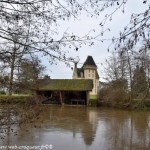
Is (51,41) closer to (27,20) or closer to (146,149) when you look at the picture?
(27,20)

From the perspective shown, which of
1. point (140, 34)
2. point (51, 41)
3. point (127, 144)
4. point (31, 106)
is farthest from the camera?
point (127, 144)

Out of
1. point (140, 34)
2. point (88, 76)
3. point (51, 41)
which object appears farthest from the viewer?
point (88, 76)

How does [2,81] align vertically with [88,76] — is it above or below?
below

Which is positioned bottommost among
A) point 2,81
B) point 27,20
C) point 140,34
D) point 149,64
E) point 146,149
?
point 146,149

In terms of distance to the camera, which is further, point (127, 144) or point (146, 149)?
point (127, 144)

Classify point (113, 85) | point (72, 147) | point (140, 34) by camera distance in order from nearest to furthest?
point (140, 34) → point (72, 147) → point (113, 85)

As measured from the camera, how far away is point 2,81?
190 inches

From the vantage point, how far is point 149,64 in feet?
67.8

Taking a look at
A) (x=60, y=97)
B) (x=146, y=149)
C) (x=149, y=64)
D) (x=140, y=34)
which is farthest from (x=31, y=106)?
(x=60, y=97)

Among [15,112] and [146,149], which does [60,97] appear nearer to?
[146,149]

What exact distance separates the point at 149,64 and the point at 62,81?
22.8 meters

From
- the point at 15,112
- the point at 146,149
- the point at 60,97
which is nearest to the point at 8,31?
the point at 15,112

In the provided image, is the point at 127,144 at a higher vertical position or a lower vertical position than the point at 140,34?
lower

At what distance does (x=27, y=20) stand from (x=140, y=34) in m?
1.89
